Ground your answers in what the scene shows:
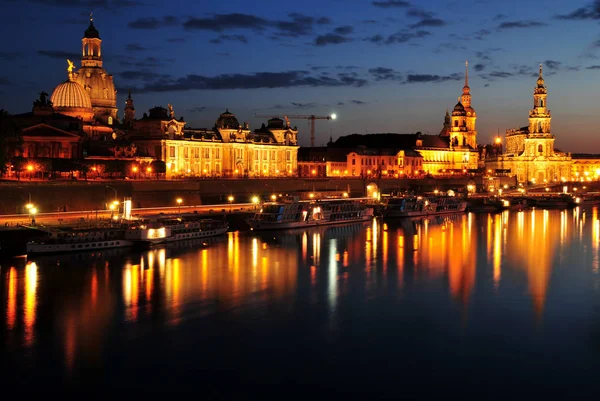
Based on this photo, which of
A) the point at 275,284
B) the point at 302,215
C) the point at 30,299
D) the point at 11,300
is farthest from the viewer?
the point at 302,215

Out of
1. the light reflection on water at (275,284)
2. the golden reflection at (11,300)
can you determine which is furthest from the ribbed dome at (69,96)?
the golden reflection at (11,300)

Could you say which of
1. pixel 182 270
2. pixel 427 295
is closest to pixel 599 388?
pixel 427 295

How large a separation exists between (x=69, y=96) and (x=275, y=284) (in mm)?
55916

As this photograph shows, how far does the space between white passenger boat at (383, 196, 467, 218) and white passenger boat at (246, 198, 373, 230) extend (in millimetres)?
5561

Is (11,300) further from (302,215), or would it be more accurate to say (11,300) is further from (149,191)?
(149,191)

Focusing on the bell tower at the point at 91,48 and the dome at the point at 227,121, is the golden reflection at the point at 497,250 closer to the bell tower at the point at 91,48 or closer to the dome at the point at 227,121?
the dome at the point at 227,121

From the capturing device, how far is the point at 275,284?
3353cm

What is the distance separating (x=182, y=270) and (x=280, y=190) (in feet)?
160

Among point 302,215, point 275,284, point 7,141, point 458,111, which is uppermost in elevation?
point 458,111

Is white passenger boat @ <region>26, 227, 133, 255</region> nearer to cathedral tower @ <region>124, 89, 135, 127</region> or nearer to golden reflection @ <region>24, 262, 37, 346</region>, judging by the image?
golden reflection @ <region>24, 262, 37, 346</region>

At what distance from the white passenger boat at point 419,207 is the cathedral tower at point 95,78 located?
122 ft

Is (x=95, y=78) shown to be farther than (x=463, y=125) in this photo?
No

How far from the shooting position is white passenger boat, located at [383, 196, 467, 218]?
7169 cm

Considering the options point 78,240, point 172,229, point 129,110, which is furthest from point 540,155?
point 78,240
